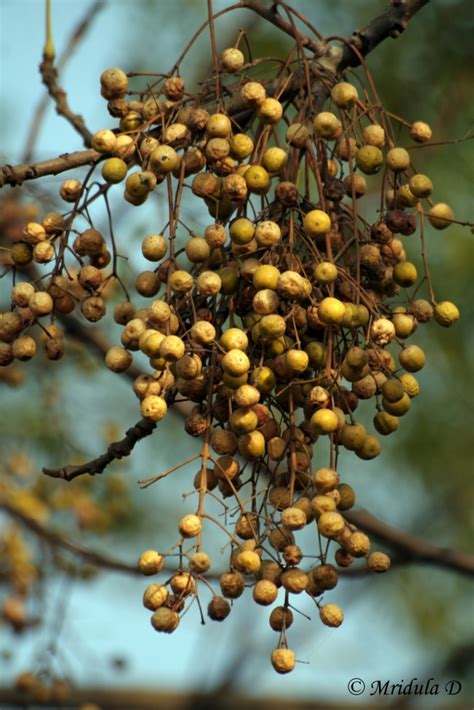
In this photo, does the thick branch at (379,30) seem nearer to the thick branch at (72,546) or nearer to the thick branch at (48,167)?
the thick branch at (48,167)

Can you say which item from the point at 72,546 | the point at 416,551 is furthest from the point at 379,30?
the point at 72,546

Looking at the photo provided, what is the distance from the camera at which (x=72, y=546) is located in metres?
2.98

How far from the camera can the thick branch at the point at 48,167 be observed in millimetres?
1742

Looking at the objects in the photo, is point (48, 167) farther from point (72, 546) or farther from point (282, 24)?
point (72, 546)

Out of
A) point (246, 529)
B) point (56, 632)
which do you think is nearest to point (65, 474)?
point (246, 529)

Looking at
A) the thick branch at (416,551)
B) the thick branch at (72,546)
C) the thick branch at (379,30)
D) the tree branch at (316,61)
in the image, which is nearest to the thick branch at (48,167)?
the tree branch at (316,61)

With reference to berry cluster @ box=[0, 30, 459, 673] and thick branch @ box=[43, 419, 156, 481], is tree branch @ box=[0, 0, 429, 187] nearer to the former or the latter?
berry cluster @ box=[0, 30, 459, 673]

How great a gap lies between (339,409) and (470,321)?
264cm

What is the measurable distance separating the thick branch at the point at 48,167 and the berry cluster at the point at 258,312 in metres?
0.04

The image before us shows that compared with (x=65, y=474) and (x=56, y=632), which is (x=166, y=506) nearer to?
(x=56, y=632)

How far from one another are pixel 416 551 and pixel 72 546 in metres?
0.94

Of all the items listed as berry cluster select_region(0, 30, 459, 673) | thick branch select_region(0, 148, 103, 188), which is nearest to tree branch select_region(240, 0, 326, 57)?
berry cluster select_region(0, 30, 459, 673)

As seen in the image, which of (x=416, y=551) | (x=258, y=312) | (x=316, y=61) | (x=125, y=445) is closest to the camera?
(x=258, y=312)

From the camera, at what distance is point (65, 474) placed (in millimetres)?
1775
